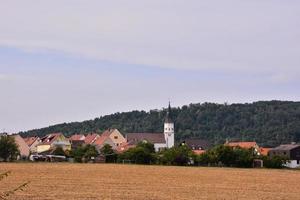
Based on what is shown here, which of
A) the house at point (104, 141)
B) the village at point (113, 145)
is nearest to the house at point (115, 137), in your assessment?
the village at point (113, 145)

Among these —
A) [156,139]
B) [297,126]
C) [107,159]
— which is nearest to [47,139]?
[156,139]

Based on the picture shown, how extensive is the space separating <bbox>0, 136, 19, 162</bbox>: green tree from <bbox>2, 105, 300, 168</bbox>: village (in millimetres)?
5830

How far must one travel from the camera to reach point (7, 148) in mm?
96000

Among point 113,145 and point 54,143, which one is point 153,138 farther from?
point 54,143

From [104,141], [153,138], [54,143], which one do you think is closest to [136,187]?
[54,143]

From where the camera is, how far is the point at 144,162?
97.4 m

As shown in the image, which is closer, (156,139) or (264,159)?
(264,159)

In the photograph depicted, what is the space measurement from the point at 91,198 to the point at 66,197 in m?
1.10

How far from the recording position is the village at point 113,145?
110 metres

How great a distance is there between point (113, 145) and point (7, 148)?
5695 cm

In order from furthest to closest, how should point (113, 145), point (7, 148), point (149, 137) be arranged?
1. point (149, 137)
2. point (113, 145)
3. point (7, 148)

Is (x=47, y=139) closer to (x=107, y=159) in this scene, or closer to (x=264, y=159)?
(x=107, y=159)

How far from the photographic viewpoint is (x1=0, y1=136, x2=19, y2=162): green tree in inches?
3743

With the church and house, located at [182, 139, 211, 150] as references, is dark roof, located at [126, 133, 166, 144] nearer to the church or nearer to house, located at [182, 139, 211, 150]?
the church
